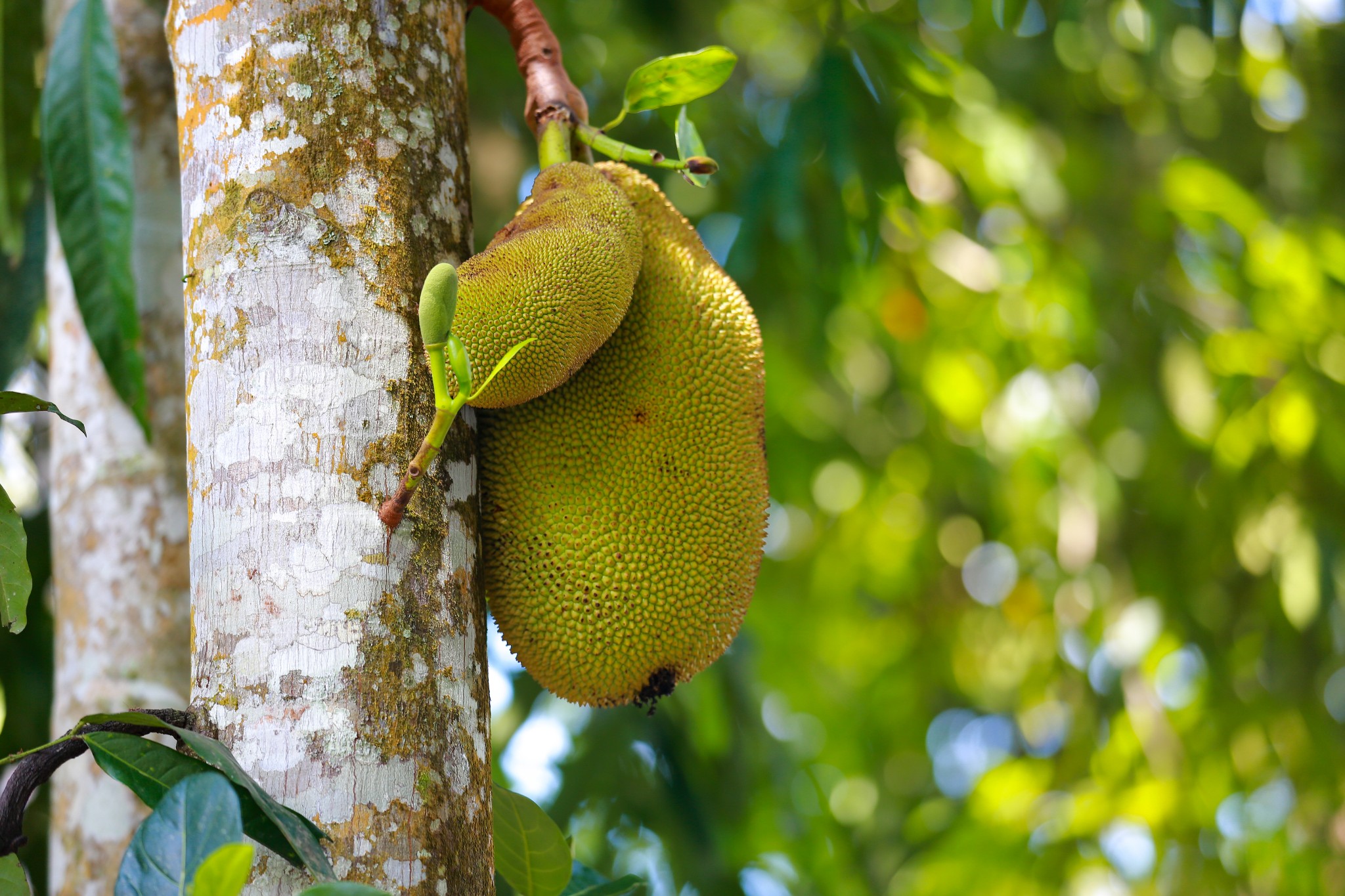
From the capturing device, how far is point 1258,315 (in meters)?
2.75

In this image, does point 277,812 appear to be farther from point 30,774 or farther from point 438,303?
point 438,303

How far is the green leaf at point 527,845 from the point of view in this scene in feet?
2.99

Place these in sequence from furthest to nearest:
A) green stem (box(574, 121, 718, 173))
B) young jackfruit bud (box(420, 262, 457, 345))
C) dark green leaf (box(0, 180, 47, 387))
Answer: dark green leaf (box(0, 180, 47, 387)) < green stem (box(574, 121, 718, 173)) < young jackfruit bud (box(420, 262, 457, 345))

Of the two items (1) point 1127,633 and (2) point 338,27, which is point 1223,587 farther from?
(2) point 338,27

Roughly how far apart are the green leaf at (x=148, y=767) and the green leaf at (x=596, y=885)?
346mm

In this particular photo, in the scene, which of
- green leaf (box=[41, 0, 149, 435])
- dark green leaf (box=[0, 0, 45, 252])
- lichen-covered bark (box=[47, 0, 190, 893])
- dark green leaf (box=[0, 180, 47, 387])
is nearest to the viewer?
green leaf (box=[41, 0, 149, 435])

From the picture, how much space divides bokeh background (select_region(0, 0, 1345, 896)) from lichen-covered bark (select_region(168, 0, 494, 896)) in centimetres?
123

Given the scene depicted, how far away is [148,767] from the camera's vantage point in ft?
2.31

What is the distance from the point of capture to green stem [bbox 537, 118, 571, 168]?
43.6 inches

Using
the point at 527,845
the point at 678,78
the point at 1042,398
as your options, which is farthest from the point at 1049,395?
the point at 527,845

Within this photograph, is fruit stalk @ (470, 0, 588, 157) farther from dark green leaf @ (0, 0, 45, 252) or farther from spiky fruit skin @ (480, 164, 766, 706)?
dark green leaf @ (0, 0, 45, 252)

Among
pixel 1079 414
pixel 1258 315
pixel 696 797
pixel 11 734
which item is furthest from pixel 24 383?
pixel 1258 315

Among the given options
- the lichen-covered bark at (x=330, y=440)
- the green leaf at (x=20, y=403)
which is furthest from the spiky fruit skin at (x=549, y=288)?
the green leaf at (x=20, y=403)

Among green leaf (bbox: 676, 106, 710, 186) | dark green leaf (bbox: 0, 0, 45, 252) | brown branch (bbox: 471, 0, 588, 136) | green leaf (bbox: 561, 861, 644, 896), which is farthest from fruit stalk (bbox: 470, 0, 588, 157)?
dark green leaf (bbox: 0, 0, 45, 252)
